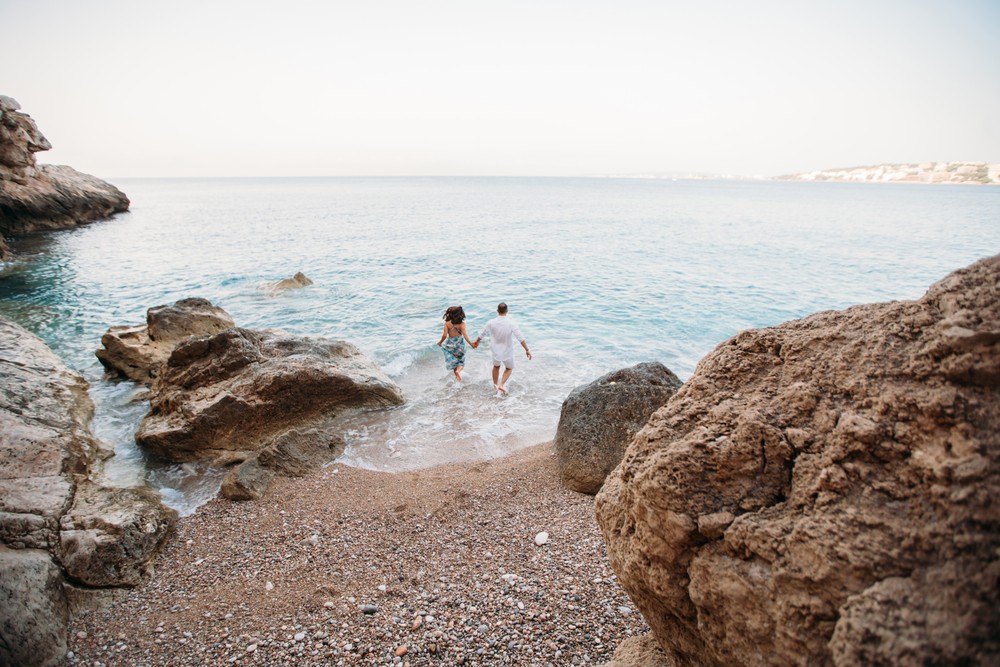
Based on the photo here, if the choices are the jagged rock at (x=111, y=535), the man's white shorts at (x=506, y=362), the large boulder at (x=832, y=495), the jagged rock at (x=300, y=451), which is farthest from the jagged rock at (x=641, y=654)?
the man's white shorts at (x=506, y=362)

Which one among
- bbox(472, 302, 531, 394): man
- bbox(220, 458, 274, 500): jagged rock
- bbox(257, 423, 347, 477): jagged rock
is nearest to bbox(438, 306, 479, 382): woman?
bbox(472, 302, 531, 394): man

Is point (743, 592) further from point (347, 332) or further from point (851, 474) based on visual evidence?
point (347, 332)

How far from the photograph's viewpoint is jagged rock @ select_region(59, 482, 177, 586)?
523cm

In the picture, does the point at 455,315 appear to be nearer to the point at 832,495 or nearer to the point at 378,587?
the point at 378,587

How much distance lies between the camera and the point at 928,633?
167cm

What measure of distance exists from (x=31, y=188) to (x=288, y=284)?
84.8ft

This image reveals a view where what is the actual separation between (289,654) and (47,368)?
327 inches

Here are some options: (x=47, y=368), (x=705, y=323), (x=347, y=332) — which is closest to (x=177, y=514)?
(x=47, y=368)

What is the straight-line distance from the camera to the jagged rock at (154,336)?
11.5 meters

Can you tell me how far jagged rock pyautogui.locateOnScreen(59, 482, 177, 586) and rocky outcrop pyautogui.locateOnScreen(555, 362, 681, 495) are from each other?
517 centimetres

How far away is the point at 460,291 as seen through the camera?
22125 millimetres

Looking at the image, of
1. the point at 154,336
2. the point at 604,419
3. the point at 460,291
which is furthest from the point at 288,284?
the point at 604,419

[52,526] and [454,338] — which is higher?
[454,338]

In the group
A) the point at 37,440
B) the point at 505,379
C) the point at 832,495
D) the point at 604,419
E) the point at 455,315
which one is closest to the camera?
the point at 832,495
